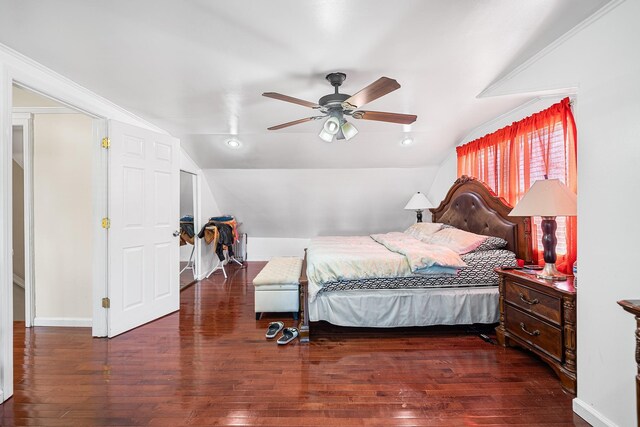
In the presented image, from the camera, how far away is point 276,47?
1985 mm

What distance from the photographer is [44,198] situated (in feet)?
9.71

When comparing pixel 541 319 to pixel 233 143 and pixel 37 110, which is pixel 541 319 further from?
pixel 37 110

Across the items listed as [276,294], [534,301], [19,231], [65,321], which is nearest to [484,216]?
[534,301]

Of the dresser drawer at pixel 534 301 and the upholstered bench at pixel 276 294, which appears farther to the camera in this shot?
the upholstered bench at pixel 276 294

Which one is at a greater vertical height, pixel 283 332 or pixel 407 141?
pixel 407 141

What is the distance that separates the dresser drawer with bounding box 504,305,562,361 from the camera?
194 centimetres

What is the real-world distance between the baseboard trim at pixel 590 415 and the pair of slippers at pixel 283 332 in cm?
202

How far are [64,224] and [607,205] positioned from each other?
4524 millimetres

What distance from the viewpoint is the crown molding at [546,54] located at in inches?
59.3

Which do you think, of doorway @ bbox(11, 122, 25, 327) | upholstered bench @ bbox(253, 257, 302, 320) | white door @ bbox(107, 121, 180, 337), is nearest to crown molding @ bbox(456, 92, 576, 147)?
upholstered bench @ bbox(253, 257, 302, 320)

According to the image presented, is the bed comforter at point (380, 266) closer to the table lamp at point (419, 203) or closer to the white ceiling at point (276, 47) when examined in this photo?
the white ceiling at point (276, 47)

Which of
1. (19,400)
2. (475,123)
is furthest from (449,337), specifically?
(19,400)

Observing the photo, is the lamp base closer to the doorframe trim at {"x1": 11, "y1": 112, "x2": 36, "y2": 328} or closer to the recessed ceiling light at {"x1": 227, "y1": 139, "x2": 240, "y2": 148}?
the recessed ceiling light at {"x1": 227, "y1": 139, "x2": 240, "y2": 148}

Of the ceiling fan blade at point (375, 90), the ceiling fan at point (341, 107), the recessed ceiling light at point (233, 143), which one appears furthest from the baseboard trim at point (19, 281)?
the ceiling fan blade at point (375, 90)
